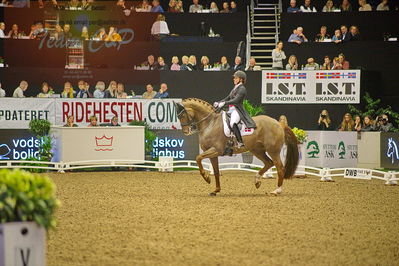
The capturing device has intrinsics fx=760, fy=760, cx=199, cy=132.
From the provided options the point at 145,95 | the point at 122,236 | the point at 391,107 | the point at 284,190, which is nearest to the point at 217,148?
the point at 284,190

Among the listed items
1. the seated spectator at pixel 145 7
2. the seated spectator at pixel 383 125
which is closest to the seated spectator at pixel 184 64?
the seated spectator at pixel 145 7

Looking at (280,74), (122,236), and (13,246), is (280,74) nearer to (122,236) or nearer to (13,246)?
(122,236)

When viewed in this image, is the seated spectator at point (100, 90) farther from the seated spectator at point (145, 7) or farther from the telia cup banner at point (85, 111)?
the seated spectator at point (145, 7)

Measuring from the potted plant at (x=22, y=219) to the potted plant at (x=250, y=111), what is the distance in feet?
50.3

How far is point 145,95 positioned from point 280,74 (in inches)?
162

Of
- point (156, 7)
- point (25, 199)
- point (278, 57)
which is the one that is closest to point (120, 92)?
point (156, 7)

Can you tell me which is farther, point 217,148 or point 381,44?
point 381,44

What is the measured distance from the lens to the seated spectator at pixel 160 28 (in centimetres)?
2398

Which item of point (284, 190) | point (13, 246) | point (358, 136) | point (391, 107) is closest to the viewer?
point (13, 246)

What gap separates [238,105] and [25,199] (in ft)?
30.0

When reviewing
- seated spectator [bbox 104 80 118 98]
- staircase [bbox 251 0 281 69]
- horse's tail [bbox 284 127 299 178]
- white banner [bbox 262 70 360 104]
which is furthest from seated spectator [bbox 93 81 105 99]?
horse's tail [bbox 284 127 299 178]

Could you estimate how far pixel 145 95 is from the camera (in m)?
22.5

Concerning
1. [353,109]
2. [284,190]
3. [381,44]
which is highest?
[381,44]

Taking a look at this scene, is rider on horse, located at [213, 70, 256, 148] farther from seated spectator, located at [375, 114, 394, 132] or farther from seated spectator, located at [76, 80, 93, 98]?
seated spectator, located at [375, 114, 394, 132]
